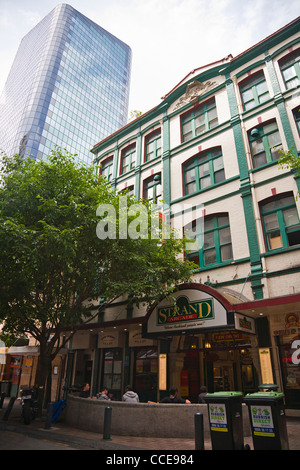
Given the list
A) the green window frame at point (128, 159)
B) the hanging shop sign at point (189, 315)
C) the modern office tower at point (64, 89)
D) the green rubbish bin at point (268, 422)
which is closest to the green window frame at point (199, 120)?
the green window frame at point (128, 159)

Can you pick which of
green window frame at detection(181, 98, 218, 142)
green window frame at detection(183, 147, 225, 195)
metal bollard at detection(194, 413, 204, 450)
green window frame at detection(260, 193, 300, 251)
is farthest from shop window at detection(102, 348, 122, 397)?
green window frame at detection(181, 98, 218, 142)

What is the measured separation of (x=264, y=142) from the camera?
15383 millimetres

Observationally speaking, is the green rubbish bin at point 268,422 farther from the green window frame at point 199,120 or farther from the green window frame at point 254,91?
the green window frame at point 199,120

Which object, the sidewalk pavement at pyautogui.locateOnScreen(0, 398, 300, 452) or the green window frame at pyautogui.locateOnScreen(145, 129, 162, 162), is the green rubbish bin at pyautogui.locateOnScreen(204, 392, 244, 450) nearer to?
the sidewalk pavement at pyautogui.locateOnScreen(0, 398, 300, 452)

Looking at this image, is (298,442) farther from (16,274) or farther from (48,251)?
(16,274)

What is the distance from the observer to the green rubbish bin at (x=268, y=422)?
611 centimetres

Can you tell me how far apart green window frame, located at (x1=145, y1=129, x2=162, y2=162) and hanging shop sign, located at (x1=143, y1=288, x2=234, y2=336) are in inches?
443

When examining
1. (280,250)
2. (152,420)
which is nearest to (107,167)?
(280,250)

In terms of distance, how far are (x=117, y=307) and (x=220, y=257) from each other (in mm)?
7282

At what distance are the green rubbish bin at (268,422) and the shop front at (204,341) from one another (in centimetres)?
480

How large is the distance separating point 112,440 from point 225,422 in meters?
3.81
